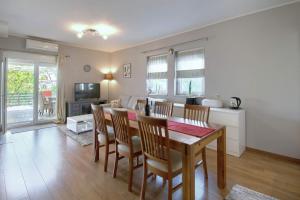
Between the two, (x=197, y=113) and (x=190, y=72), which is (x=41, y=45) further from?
(x=197, y=113)

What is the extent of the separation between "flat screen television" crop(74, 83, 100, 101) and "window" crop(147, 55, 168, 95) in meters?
2.21

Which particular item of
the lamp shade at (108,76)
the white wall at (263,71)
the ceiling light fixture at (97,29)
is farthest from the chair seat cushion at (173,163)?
the lamp shade at (108,76)

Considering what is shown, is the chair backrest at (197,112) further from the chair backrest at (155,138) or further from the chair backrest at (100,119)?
the chair backrest at (100,119)

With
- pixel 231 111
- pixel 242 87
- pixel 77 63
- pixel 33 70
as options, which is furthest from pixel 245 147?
pixel 33 70

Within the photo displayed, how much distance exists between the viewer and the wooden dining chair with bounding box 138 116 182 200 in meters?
1.60

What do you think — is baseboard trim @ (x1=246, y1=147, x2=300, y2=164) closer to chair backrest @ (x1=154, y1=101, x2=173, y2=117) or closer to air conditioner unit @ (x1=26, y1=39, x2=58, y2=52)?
chair backrest @ (x1=154, y1=101, x2=173, y2=117)

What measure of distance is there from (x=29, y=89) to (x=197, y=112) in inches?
203

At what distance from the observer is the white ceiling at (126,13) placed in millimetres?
2838

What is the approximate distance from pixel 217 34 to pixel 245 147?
245 centimetres

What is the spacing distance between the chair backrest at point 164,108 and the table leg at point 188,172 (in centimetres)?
144

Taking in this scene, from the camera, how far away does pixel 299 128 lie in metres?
2.72

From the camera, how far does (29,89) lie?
511 cm

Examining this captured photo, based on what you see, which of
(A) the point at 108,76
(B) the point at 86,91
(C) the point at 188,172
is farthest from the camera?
(A) the point at 108,76

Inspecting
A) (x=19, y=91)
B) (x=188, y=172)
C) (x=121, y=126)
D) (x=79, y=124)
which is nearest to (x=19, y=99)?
(x=19, y=91)
